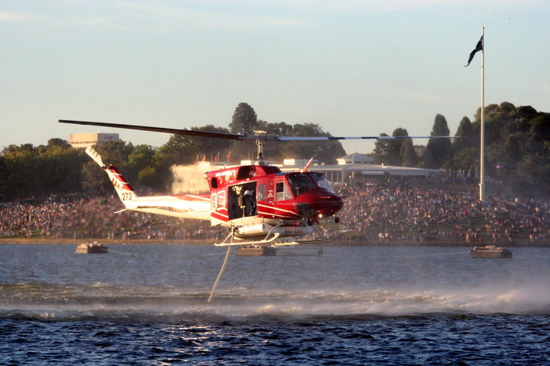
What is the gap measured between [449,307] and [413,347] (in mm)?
11491

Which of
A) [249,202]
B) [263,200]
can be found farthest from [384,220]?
[263,200]

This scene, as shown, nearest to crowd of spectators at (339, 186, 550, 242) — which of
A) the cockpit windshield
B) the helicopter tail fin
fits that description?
the helicopter tail fin

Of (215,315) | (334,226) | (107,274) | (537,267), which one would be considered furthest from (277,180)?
(334,226)

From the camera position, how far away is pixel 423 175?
A: 536 ft

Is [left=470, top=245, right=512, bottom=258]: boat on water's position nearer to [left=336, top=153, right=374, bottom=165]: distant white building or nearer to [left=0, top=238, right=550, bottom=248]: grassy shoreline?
[left=0, top=238, right=550, bottom=248]: grassy shoreline

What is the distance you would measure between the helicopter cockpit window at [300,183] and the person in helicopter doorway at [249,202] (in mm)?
2602

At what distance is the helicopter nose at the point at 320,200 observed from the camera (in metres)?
32.8

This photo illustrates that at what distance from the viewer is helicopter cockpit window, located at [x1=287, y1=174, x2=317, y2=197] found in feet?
109

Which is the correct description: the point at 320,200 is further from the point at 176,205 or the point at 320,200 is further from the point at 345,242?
the point at 345,242

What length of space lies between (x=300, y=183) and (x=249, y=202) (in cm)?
336

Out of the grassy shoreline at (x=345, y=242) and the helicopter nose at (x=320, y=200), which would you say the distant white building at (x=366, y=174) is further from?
the helicopter nose at (x=320, y=200)

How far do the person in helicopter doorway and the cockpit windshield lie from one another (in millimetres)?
2599

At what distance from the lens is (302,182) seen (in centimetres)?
3322

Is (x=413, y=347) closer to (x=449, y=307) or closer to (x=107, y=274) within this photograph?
(x=449, y=307)
